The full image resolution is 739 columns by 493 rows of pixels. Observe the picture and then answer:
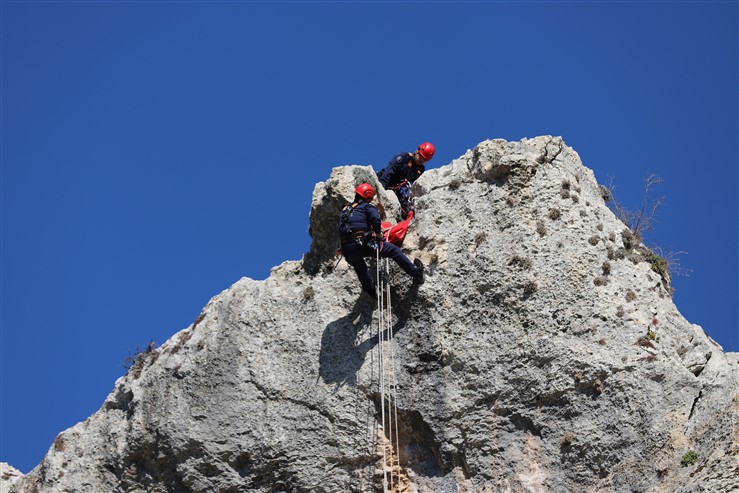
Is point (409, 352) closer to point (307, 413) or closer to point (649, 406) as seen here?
point (307, 413)

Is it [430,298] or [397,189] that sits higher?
[397,189]

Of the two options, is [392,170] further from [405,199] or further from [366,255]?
[366,255]

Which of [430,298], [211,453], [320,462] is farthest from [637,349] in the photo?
[211,453]

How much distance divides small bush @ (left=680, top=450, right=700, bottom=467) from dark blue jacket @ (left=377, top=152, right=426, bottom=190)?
29.3 feet

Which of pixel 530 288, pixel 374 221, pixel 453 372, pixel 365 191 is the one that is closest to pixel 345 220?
pixel 374 221

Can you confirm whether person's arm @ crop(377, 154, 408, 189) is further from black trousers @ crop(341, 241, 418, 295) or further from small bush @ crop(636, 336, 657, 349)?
small bush @ crop(636, 336, 657, 349)

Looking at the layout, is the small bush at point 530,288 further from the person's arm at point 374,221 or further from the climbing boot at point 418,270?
the person's arm at point 374,221

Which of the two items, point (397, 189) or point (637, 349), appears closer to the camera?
point (637, 349)

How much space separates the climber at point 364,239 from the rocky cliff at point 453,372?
63 cm

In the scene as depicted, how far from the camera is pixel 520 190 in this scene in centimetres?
2345

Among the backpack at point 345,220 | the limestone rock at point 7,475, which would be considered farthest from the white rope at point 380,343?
the limestone rock at point 7,475

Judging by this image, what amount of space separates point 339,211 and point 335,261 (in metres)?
1.00

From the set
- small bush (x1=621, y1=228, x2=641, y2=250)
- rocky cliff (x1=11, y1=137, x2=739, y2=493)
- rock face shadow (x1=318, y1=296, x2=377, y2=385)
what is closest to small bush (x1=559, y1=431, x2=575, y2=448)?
rocky cliff (x1=11, y1=137, x2=739, y2=493)

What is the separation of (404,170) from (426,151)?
0.71 meters
